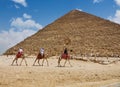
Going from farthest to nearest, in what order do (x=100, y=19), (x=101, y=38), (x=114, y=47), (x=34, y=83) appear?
1. (x=100, y=19)
2. (x=101, y=38)
3. (x=114, y=47)
4. (x=34, y=83)

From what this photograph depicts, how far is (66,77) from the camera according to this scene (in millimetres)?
15344

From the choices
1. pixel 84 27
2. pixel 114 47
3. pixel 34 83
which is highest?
pixel 84 27

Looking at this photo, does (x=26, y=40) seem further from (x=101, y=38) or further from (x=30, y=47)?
(x=101, y=38)

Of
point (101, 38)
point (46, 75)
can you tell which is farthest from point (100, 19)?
point (46, 75)

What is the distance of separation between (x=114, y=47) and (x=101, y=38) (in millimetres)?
12022

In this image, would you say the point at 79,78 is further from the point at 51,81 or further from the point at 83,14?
the point at 83,14

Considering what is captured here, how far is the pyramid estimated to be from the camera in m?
91.2

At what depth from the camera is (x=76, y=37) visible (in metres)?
104

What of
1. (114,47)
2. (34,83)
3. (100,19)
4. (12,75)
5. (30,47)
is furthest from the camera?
(100,19)

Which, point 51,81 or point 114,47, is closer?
point 51,81

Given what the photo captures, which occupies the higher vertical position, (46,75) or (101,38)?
(101,38)

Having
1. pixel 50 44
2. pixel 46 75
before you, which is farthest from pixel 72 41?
pixel 46 75

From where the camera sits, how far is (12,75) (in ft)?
49.1

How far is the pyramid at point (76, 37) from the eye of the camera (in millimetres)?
91250
